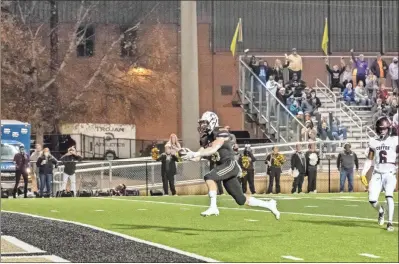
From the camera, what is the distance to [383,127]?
15570mm

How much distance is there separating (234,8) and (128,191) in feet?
59.6

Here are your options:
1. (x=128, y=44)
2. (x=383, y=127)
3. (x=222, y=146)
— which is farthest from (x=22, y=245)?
(x=128, y=44)

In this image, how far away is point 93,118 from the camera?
42.2 m

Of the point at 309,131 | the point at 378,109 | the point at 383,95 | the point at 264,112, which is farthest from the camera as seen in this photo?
the point at 383,95

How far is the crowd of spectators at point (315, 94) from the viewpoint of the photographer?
3322 cm

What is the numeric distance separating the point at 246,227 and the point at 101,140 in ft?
87.6

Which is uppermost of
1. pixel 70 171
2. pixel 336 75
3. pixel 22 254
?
pixel 336 75

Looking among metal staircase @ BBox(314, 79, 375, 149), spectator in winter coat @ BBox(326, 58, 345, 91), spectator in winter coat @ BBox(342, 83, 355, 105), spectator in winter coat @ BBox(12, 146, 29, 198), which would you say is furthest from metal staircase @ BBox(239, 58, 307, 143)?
spectator in winter coat @ BBox(12, 146, 29, 198)

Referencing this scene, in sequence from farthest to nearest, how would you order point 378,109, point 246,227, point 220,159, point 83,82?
point 83,82
point 378,109
point 246,227
point 220,159

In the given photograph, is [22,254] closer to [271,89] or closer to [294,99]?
[294,99]

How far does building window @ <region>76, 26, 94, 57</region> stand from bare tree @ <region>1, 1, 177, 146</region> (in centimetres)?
24

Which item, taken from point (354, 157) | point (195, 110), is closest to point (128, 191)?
point (195, 110)

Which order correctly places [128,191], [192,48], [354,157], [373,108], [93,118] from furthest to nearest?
1. [93,118]
2. [373,108]
3. [354,157]
4. [128,191]
5. [192,48]

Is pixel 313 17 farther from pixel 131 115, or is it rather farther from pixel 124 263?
pixel 124 263
